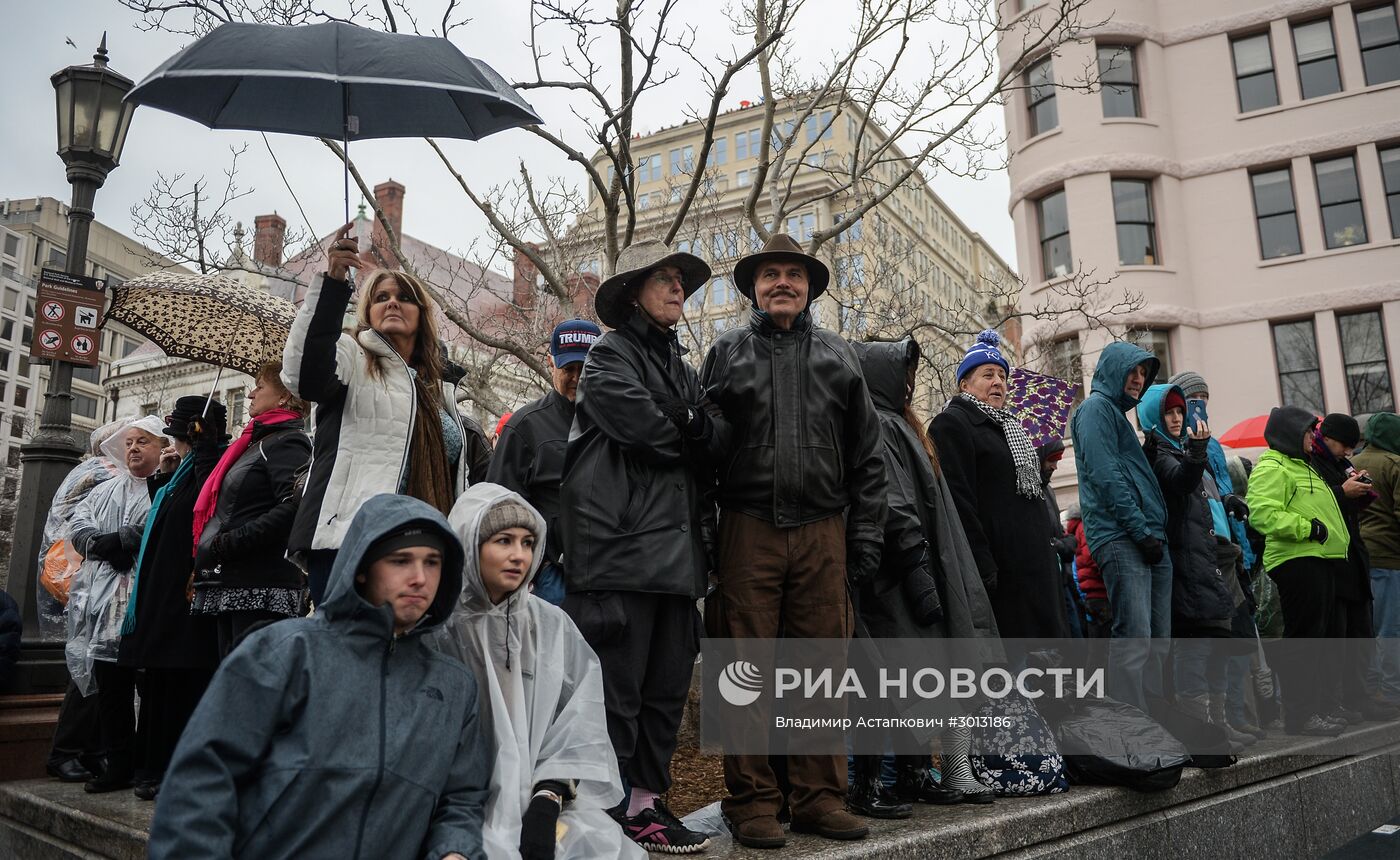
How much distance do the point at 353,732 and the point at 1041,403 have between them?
6.20 meters

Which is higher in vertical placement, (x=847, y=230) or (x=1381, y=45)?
(x=1381, y=45)

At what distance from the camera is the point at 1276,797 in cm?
530

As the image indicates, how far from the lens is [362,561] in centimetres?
268

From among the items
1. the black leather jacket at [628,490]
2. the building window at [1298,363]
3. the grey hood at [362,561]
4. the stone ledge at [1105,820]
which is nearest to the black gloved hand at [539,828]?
the grey hood at [362,561]

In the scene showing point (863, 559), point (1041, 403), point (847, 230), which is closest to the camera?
point (863, 559)

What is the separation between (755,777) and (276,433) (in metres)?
2.96

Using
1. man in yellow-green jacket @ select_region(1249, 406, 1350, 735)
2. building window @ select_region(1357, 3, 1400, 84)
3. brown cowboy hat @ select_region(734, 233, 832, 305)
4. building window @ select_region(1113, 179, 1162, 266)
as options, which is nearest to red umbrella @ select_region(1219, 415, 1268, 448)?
man in yellow-green jacket @ select_region(1249, 406, 1350, 735)

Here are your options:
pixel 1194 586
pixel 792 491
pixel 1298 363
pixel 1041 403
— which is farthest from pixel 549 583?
pixel 1298 363

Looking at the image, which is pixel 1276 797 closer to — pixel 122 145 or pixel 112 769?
pixel 112 769

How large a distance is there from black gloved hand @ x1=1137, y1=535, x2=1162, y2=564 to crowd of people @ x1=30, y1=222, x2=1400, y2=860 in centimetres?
2

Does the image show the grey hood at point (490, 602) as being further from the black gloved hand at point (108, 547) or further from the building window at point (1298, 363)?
the building window at point (1298, 363)

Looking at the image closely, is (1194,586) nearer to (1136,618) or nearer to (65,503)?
(1136,618)

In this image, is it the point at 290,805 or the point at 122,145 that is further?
the point at 122,145

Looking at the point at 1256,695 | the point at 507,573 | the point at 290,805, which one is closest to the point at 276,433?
the point at 507,573
